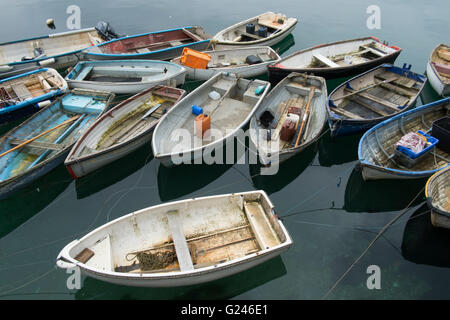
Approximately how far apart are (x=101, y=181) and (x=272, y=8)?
30.1 m

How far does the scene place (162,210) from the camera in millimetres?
9453

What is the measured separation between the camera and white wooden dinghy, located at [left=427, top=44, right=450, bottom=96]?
16.3 meters

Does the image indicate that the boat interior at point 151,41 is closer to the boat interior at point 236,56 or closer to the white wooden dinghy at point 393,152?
the boat interior at point 236,56

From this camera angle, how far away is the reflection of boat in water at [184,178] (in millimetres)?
12062

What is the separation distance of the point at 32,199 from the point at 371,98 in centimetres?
1688

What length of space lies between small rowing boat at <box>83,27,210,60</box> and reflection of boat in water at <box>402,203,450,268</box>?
1663 centimetres

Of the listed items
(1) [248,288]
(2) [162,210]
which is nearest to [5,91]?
(2) [162,210]

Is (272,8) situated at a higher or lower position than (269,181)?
higher

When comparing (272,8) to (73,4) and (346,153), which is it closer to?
(73,4)

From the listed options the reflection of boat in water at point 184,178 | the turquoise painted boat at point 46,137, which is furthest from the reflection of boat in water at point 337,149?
the turquoise painted boat at point 46,137

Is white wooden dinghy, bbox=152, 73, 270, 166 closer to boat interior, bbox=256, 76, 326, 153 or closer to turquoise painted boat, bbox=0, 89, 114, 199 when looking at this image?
boat interior, bbox=256, 76, 326, 153

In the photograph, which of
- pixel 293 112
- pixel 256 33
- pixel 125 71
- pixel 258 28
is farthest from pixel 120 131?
pixel 258 28

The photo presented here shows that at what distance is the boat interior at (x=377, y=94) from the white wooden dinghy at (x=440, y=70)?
1.67m

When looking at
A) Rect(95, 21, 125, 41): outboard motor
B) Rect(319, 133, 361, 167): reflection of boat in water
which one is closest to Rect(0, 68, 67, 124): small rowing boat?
Rect(95, 21, 125, 41): outboard motor
